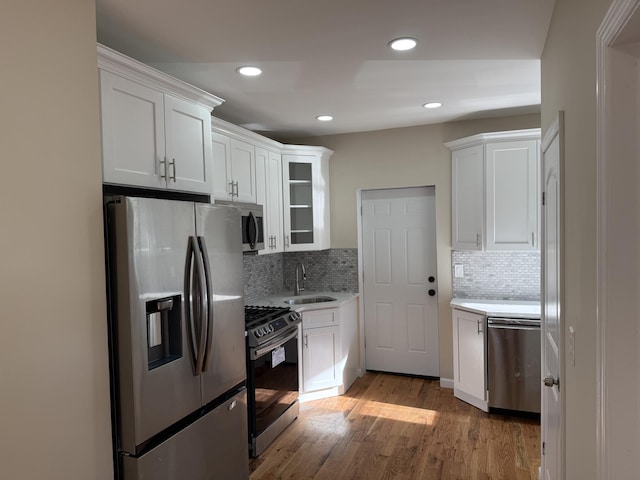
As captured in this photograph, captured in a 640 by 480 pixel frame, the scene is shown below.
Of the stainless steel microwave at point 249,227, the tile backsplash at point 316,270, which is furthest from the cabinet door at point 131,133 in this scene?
the tile backsplash at point 316,270

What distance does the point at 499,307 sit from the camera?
12.3ft

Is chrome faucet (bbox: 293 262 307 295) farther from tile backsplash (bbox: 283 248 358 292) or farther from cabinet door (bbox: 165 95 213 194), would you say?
cabinet door (bbox: 165 95 213 194)

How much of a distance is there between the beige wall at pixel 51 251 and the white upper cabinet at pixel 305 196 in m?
2.53

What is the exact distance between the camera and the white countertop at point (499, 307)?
11.6 feet

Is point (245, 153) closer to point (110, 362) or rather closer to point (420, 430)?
point (110, 362)

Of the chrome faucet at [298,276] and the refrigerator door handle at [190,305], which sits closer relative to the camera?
the refrigerator door handle at [190,305]

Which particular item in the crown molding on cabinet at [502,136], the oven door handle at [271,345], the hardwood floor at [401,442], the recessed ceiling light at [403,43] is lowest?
the hardwood floor at [401,442]

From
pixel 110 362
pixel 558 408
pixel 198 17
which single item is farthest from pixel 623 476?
pixel 198 17

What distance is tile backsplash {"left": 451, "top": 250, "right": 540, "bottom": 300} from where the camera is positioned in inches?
159

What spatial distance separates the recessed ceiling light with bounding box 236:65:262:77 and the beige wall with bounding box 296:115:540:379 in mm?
2011

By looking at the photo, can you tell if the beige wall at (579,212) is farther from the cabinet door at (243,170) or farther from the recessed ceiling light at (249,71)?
the cabinet door at (243,170)

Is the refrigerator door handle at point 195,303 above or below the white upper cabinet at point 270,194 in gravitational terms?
below

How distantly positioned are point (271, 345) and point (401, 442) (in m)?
1.20

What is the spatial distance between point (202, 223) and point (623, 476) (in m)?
1.92
